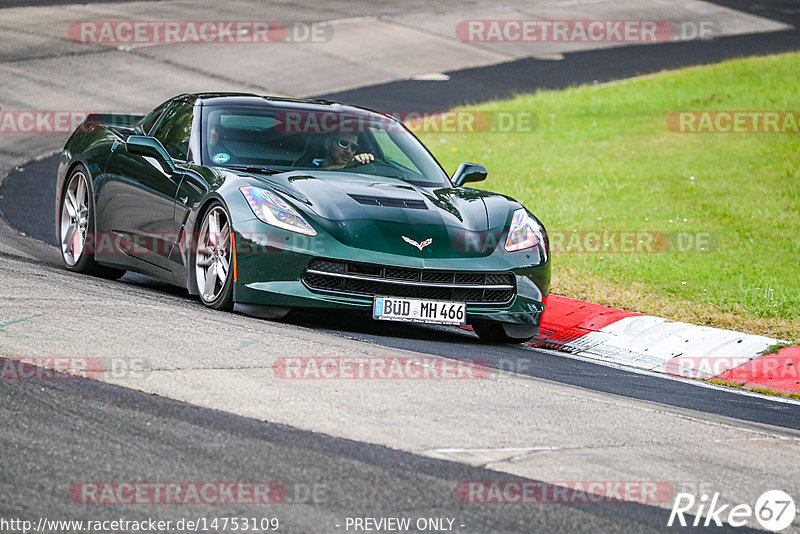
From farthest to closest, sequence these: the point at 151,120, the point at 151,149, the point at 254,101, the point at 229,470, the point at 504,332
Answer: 1. the point at 151,120
2. the point at 254,101
3. the point at 151,149
4. the point at 504,332
5. the point at 229,470

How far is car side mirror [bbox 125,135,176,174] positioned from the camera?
8555 mm

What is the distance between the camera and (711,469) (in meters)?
5.12

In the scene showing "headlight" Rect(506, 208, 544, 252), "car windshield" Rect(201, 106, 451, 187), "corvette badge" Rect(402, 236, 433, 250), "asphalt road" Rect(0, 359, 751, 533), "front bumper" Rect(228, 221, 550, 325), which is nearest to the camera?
"asphalt road" Rect(0, 359, 751, 533)

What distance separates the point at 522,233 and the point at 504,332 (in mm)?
681

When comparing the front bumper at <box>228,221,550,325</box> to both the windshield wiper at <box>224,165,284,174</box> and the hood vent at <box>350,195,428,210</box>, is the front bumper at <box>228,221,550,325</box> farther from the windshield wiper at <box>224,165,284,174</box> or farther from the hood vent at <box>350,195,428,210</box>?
the windshield wiper at <box>224,165,284,174</box>

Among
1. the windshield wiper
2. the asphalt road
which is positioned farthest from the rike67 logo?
the windshield wiper

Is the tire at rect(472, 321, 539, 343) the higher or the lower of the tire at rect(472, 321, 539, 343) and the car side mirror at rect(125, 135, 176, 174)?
the lower

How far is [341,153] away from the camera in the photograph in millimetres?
8859

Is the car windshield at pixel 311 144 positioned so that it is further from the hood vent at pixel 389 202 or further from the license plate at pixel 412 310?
the license plate at pixel 412 310

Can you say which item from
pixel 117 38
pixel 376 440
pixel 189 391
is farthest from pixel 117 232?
pixel 117 38

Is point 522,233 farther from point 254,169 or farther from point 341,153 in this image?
→ point 254,169

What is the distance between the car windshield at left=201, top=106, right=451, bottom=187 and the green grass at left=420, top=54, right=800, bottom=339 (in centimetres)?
189

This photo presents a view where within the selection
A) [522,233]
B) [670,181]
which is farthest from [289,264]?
[670,181]

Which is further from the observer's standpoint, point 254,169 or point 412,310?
point 254,169
